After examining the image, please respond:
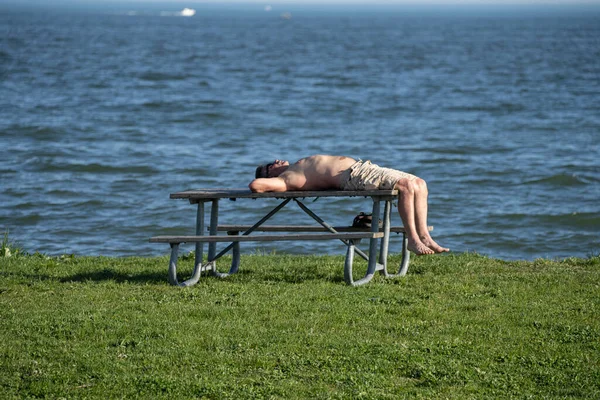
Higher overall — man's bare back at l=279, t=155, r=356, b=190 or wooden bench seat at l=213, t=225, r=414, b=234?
man's bare back at l=279, t=155, r=356, b=190

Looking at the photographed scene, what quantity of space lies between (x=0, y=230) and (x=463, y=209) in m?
8.89

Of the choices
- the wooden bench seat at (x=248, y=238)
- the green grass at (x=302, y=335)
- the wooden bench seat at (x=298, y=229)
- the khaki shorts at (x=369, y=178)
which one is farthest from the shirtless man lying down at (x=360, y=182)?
the wooden bench seat at (x=298, y=229)

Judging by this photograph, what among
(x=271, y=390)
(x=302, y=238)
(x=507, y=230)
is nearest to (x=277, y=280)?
(x=302, y=238)

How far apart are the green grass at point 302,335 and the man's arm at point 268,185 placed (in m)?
0.89

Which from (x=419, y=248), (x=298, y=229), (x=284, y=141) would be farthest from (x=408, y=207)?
(x=284, y=141)

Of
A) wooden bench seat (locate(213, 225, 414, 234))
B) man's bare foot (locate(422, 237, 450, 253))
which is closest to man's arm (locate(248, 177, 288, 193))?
wooden bench seat (locate(213, 225, 414, 234))

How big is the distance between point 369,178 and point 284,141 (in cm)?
1900

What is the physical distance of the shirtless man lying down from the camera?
8539 millimetres

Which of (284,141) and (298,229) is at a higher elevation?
(298,229)

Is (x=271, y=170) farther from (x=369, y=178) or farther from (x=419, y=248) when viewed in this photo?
(x=419, y=248)

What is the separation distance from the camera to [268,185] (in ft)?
28.6

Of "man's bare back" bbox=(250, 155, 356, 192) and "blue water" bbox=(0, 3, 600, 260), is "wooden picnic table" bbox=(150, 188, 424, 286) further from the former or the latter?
"blue water" bbox=(0, 3, 600, 260)

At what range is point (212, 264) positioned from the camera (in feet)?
30.6

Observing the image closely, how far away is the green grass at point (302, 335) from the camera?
5961 millimetres
